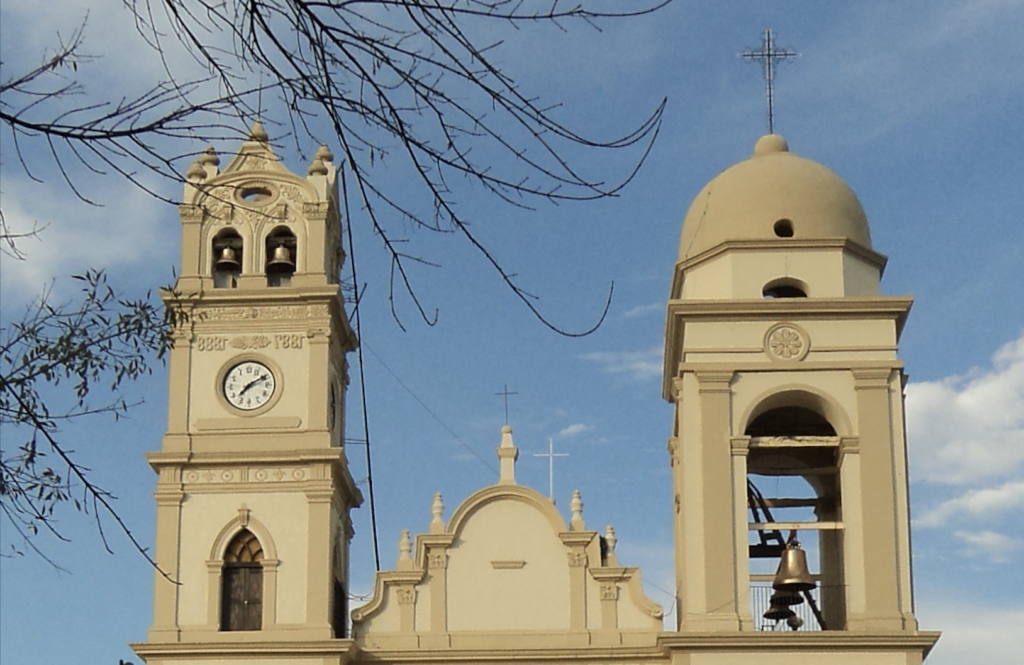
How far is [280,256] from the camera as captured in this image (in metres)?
22.9

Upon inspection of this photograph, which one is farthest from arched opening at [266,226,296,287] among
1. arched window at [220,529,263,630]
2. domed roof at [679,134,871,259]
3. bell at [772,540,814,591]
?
bell at [772,540,814,591]

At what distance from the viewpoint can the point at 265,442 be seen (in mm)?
22000

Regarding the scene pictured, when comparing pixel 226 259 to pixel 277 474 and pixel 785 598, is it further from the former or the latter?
pixel 785 598

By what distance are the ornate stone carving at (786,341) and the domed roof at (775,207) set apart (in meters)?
1.03

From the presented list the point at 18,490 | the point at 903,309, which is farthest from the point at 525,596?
the point at 18,490

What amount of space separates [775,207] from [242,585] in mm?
7268

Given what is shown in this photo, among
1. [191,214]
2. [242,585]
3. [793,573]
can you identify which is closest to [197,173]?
[191,214]

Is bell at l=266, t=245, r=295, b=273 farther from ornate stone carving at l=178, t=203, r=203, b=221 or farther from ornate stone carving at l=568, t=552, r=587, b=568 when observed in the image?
ornate stone carving at l=568, t=552, r=587, b=568

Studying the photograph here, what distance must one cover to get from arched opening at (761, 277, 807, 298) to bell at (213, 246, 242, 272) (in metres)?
6.18

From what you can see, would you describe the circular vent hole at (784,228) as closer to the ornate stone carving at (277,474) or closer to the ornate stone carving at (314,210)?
the ornate stone carving at (314,210)

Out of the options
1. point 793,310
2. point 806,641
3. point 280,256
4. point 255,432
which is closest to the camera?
point 806,641

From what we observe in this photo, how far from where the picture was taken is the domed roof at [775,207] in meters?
21.7

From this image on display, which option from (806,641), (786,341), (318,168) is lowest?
(806,641)

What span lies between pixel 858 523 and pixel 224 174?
8175mm
